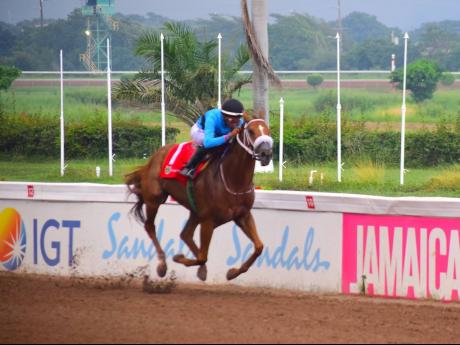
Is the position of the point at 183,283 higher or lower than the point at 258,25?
lower

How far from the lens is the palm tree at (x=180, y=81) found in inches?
931

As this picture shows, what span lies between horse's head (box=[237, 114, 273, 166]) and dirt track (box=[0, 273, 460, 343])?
1423mm

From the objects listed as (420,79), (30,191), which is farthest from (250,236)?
(420,79)

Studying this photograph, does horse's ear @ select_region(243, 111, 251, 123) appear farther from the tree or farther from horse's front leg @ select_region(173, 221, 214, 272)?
the tree

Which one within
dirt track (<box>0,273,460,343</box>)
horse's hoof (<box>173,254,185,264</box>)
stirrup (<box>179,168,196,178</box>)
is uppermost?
stirrup (<box>179,168,196,178</box>)

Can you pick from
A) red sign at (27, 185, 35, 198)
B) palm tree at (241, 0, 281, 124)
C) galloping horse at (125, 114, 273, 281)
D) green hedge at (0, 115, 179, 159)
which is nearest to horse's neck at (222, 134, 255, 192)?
galloping horse at (125, 114, 273, 281)

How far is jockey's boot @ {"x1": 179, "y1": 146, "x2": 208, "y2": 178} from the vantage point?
11180 millimetres

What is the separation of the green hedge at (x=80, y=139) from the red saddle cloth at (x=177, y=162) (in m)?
14.9

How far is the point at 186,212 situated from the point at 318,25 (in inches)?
2043

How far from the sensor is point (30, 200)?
12914 mm

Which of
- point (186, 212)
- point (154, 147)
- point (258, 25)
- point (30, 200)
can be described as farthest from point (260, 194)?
point (154, 147)

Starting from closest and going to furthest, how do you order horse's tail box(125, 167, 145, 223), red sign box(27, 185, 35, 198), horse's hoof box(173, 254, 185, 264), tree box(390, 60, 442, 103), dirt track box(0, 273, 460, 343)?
dirt track box(0, 273, 460, 343)
horse's hoof box(173, 254, 185, 264)
horse's tail box(125, 167, 145, 223)
red sign box(27, 185, 35, 198)
tree box(390, 60, 442, 103)

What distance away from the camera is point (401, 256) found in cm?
1102

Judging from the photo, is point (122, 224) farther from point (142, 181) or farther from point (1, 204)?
point (1, 204)
